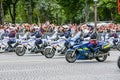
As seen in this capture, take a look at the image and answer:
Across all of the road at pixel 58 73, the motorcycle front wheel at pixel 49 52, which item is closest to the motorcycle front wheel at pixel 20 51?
the motorcycle front wheel at pixel 49 52

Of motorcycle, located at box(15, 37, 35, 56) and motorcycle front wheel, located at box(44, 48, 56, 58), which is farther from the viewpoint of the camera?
motorcycle, located at box(15, 37, 35, 56)

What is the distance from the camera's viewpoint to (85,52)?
82.9 ft

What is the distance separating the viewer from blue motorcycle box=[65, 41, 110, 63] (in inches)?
980

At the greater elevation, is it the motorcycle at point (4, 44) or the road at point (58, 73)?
the road at point (58, 73)

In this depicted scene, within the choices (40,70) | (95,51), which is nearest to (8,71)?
(40,70)

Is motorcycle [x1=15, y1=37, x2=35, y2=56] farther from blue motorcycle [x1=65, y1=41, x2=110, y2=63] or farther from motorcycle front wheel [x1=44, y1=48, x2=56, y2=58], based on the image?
blue motorcycle [x1=65, y1=41, x2=110, y2=63]

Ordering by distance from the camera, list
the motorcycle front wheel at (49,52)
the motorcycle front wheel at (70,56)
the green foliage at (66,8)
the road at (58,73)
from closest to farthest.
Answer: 1. the road at (58,73)
2. the motorcycle front wheel at (70,56)
3. the motorcycle front wheel at (49,52)
4. the green foliage at (66,8)

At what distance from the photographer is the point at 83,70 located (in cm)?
2058

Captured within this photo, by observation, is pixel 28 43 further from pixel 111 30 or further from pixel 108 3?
pixel 108 3

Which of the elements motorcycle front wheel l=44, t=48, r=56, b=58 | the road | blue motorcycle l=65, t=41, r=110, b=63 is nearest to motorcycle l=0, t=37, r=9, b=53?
motorcycle front wheel l=44, t=48, r=56, b=58

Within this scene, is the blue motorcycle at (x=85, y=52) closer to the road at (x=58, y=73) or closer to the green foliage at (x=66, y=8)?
the road at (x=58, y=73)

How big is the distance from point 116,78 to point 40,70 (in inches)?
160

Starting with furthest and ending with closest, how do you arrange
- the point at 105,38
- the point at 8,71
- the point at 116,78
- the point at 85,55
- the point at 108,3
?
the point at 108,3 < the point at 105,38 < the point at 85,55 < the point at 8,71 < the point at 116,78

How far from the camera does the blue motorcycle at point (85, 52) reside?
24891mm
